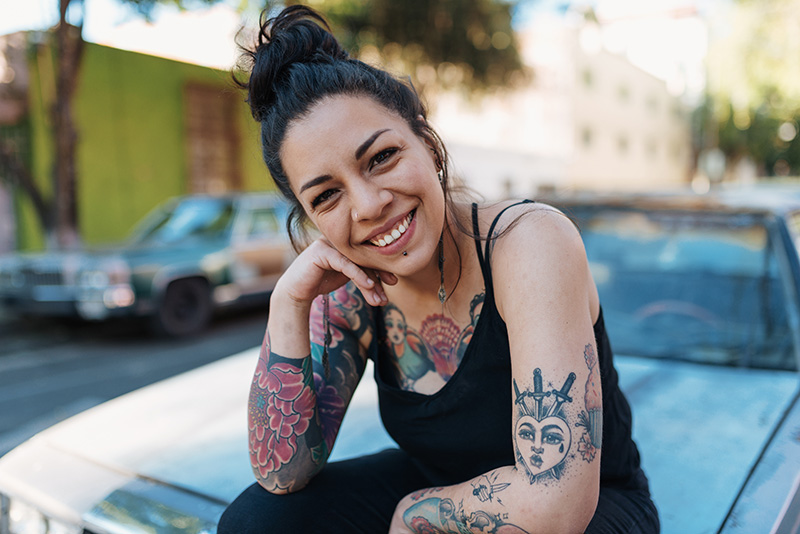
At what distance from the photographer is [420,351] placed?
4.99ft

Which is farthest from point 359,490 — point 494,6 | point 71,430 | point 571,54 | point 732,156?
point 732,156

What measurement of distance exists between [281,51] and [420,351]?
770 mm

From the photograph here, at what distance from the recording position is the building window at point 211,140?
41.3ft

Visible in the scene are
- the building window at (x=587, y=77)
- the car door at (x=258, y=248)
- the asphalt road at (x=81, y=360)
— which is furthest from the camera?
the building window at (x=587, y=77)

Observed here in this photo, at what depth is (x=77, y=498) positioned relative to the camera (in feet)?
5.18

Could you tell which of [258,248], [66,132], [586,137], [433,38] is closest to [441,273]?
[258,248]

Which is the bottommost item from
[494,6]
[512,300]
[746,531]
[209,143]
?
[209,143]

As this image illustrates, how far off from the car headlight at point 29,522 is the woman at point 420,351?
21.6 inches

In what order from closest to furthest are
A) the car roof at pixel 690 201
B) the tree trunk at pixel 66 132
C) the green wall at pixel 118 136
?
the car roof at pixel 690 201, the tree trunk at pixel 66 132, the green wall at pixel 118 136

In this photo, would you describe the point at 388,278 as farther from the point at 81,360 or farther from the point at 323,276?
the point at 81,360

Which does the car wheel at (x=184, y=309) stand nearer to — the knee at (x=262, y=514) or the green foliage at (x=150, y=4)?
the green foliage at (x=150, y=4)

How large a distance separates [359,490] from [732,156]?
86.3ft

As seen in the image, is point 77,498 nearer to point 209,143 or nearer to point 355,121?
point 355,121

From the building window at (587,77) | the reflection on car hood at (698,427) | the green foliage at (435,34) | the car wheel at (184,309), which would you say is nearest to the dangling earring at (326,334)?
the reflection on car hood at (698,427)
